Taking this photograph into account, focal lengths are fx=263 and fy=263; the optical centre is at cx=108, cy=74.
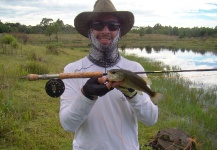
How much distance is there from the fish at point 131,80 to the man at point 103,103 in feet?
0.17

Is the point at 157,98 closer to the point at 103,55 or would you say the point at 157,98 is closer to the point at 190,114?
the point at 103,55

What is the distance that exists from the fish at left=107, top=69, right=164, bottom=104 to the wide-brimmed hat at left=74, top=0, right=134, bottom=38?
0.84 meters

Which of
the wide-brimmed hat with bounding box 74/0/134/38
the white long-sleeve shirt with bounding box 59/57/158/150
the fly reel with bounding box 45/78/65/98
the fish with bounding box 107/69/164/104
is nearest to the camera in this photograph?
the fish with bounding box 107/69/164/104

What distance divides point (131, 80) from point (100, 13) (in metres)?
0.92

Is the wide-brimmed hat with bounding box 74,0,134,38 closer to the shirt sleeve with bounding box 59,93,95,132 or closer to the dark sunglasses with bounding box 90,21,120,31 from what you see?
the dark sunglasses with bounding box 90,21,120,31

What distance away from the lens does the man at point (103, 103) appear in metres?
2.19

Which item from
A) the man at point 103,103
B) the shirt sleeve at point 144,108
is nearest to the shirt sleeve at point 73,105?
the man at point 103,103

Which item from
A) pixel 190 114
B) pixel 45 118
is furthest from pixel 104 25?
pixel 190 114

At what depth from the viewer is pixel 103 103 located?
93.4 inches

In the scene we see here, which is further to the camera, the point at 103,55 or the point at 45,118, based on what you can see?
the point at 45,118

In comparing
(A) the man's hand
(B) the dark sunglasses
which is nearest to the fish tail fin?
(A) the man's hand

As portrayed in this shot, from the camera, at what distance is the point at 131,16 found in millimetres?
2945

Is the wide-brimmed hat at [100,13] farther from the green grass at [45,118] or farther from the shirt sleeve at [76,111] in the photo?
the green grass at [45,118]

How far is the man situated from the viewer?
7.18ft
